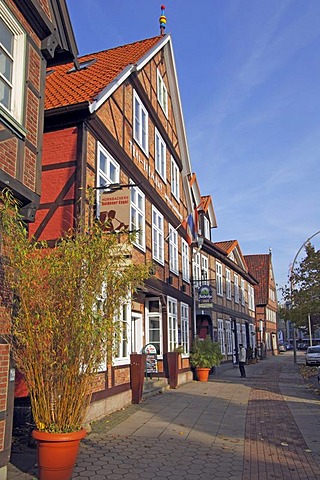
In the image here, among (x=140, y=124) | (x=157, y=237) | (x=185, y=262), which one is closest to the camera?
(x=140, y=124)

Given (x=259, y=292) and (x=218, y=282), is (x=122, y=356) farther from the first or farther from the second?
(x=259, y=292)

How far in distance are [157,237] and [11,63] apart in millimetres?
9280

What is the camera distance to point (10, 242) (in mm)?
5715

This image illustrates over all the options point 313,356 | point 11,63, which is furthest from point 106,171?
point 313,356

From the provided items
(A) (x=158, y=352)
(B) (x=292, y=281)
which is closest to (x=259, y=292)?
(B) (x=292, y=281)

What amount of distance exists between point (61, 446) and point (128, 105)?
400 inches

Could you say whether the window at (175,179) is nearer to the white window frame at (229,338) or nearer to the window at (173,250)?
the window at (173,250)

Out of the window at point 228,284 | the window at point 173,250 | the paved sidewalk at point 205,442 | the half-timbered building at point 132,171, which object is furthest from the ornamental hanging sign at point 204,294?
the window at point 228,284

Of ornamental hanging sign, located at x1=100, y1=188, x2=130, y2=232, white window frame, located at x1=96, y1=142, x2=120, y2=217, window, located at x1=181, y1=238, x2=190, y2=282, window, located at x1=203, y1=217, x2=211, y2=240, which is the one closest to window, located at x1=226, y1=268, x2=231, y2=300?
window, located at x1=203, y1=217, x2=211, y2=240

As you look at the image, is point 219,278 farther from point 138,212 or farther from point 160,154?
point 138,212

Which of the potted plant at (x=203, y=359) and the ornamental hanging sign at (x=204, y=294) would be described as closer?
the potted plant at (x=203, y=359)

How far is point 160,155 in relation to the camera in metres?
17.0

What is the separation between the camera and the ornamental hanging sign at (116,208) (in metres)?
9.86

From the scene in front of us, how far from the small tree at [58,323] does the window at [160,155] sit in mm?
10925
